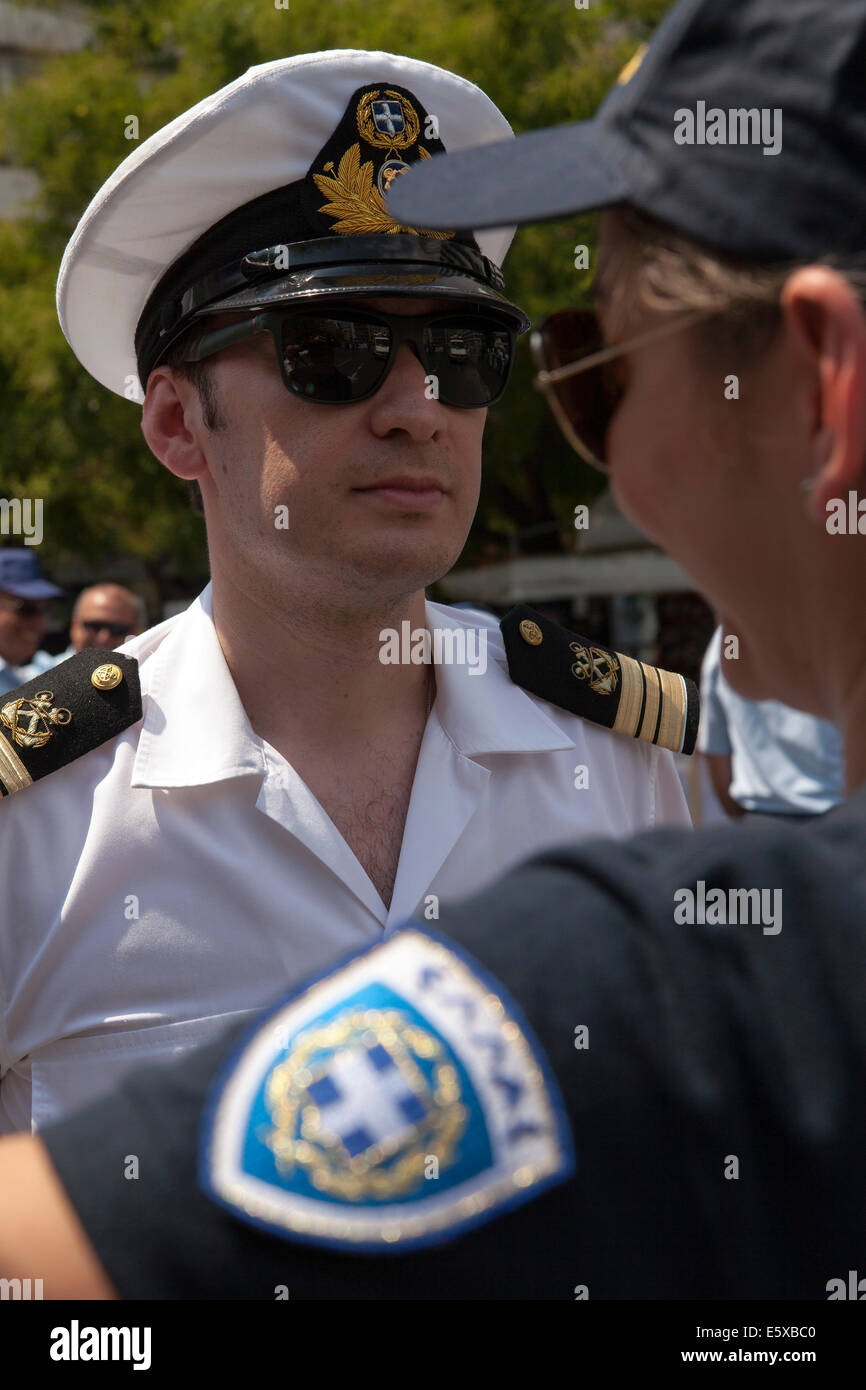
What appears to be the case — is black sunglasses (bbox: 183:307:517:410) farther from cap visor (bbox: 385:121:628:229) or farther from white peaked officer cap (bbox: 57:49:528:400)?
cap visor (bbox: 385:121:628:229)

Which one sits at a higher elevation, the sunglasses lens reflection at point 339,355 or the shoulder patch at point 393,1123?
the sunglasses lens reflection at point 339,355

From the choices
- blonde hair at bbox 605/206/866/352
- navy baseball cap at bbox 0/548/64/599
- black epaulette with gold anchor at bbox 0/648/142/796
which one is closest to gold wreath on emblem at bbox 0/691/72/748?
black epaulette with gold anchor at bbox 0/648/142/796

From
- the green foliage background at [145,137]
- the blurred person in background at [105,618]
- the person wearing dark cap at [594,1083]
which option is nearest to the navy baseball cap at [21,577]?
the blurred person in background at [105,618]

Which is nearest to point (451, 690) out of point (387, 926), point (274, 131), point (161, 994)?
point (387, 926)

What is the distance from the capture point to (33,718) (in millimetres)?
2182

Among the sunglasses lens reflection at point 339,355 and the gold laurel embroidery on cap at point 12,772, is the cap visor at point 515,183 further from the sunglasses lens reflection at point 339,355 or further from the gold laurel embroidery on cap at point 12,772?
the gold laurel embroidery on cap at point 12,772

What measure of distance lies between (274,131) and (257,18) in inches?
510

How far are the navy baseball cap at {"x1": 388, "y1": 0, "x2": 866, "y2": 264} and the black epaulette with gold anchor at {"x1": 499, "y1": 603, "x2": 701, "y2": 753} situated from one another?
1495 millimetres

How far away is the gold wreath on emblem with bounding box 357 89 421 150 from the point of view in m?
2.23

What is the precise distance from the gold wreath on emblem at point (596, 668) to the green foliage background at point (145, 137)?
30.3 feet

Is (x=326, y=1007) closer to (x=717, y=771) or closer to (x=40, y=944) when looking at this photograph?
(x=40, y=944)

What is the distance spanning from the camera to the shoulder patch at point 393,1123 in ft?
2.74

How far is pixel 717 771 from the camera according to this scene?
595cm

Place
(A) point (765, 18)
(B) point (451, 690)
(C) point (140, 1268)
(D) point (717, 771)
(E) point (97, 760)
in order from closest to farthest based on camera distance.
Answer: (C) point (140, 1268) → (A) point (765, 18) → (E) point (97, 760) → (B) point (451, 690) → (D) point (717, 771)
